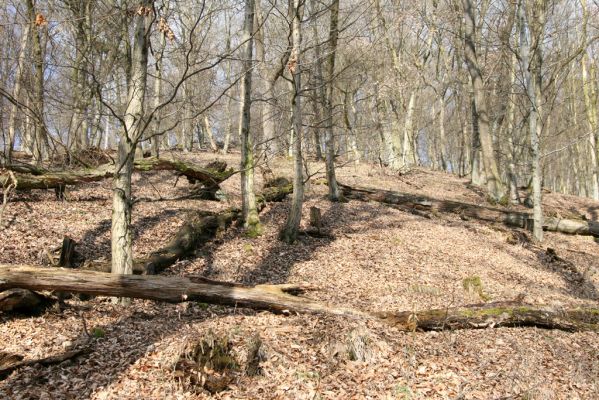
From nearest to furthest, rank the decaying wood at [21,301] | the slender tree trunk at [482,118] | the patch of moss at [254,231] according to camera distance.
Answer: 1. the decaying wood at [21,301]
2. the patch of moss at [254,231]
3. the slender tree trunk at [482,118]

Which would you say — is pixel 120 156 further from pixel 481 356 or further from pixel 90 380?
pixel 481 356

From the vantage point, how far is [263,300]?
263 inches

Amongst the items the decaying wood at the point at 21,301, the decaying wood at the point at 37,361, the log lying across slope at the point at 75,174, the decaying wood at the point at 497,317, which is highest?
the log lying across slope at the point at 75,174

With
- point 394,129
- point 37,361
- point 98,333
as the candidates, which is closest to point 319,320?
point 98,333

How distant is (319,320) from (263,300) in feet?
3.02

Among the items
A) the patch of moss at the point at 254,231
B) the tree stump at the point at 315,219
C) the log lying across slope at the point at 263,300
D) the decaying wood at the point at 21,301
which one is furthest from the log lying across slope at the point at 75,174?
the decaying wood at the point at 21,301

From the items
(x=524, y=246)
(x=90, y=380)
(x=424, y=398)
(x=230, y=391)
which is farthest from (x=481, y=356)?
(x=524, y=246)

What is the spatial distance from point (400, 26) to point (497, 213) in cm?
1427

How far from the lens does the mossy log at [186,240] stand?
7.93 metres

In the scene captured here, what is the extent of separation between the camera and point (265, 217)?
12.6 meters

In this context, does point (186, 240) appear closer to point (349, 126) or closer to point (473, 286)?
point (473, 286)

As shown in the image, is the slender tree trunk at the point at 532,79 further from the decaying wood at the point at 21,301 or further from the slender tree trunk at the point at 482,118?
the decaying wood at the point at 21,301

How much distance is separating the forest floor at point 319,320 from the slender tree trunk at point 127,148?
975 millimetres

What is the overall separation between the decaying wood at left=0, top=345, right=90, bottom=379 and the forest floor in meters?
0.08
